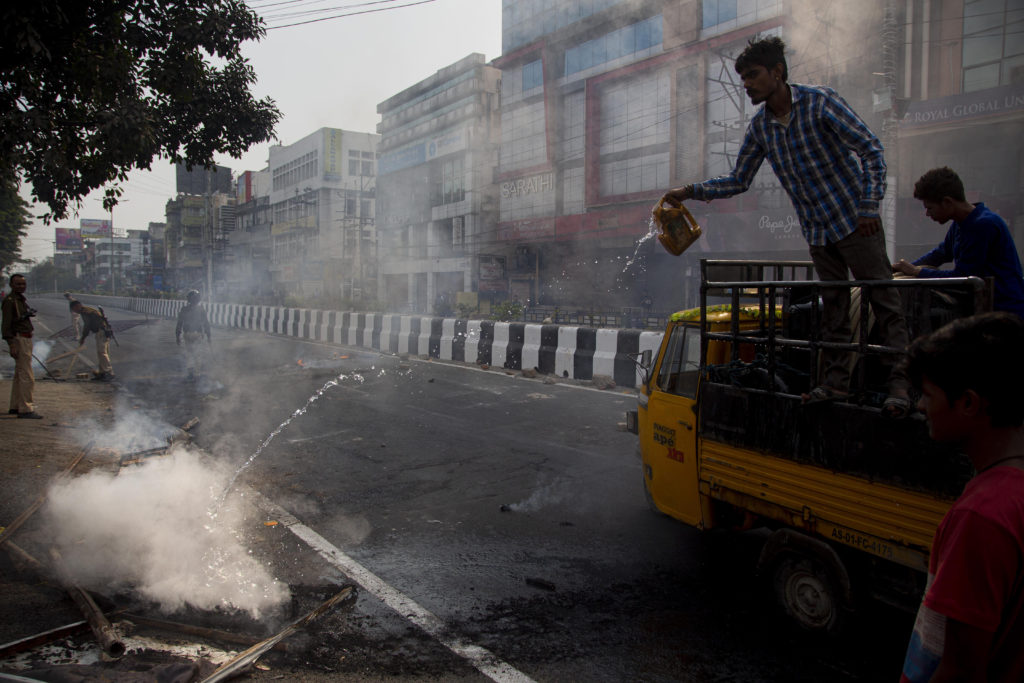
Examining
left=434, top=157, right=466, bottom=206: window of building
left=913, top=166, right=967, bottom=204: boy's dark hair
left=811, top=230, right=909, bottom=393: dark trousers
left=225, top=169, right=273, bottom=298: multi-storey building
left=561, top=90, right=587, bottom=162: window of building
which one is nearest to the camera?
left=811, top=230, right=909, bottom=393: dark trousers

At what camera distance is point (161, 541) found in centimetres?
387

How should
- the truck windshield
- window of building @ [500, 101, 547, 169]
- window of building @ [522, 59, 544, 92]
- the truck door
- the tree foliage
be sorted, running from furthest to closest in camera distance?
window of building @ [500, 101, 547, 169] → window of building @ [522, 59, 544, 92] → the tree foliage → the truck windshield → the truck door

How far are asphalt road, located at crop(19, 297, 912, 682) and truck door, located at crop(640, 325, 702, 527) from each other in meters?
0.35

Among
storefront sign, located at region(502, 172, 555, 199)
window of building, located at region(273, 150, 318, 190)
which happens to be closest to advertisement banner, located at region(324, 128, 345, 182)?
window of building, located at region(273, 150, 318, 190)

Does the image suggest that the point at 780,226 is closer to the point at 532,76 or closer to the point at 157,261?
the point at 532,76

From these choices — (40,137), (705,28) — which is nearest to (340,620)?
(40,137)

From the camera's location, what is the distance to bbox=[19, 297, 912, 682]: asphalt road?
2.69m

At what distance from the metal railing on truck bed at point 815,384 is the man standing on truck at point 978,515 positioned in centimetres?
134

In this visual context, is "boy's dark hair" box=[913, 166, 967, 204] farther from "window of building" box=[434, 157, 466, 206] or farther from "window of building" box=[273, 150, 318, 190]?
"window of building" box=[273, 150, 318, 190]

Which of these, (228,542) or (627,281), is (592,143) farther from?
(228,542)

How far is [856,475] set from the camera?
8.57 feet

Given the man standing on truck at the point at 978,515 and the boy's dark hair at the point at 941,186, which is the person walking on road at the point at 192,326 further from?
the man standing on truck at the point at 978,515

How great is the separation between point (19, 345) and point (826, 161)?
30.1ft

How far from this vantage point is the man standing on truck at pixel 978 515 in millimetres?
1052
